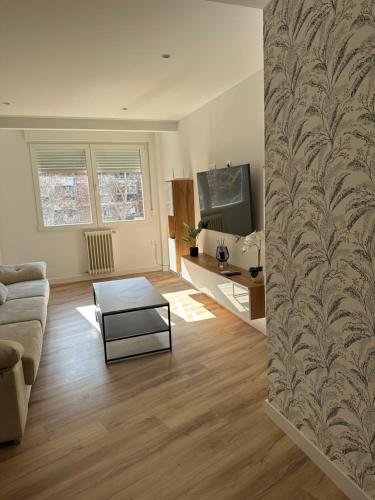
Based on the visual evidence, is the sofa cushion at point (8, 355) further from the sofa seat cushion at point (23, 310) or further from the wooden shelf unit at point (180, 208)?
the wooden shelf unit at point (180, 208)

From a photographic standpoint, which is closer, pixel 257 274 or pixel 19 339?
pixel 19 339

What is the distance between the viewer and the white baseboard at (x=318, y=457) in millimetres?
1596

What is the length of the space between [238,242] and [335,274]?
2.47 m

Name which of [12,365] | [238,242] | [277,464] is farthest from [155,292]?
[277,464]

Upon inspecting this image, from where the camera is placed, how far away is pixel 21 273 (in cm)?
425

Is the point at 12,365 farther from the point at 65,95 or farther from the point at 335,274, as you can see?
the point at 65,95

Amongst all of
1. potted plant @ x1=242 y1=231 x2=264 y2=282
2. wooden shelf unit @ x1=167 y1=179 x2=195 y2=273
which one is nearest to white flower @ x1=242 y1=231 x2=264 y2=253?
potted plant @ x1=242 y1=231 x2=264 y2=282

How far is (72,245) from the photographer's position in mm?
5918

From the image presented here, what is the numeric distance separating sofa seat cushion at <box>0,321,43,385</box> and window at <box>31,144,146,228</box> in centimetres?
329

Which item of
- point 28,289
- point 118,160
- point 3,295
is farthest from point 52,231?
point 3,295

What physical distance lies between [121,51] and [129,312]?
89.5 inches

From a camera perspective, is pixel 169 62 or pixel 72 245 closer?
pixel 169 62

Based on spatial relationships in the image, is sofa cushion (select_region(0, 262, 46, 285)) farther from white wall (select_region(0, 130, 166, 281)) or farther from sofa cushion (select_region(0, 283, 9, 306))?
white wall (select_region(0, 130, 166, 281))

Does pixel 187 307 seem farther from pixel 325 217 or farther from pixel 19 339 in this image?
pixel 325 217
